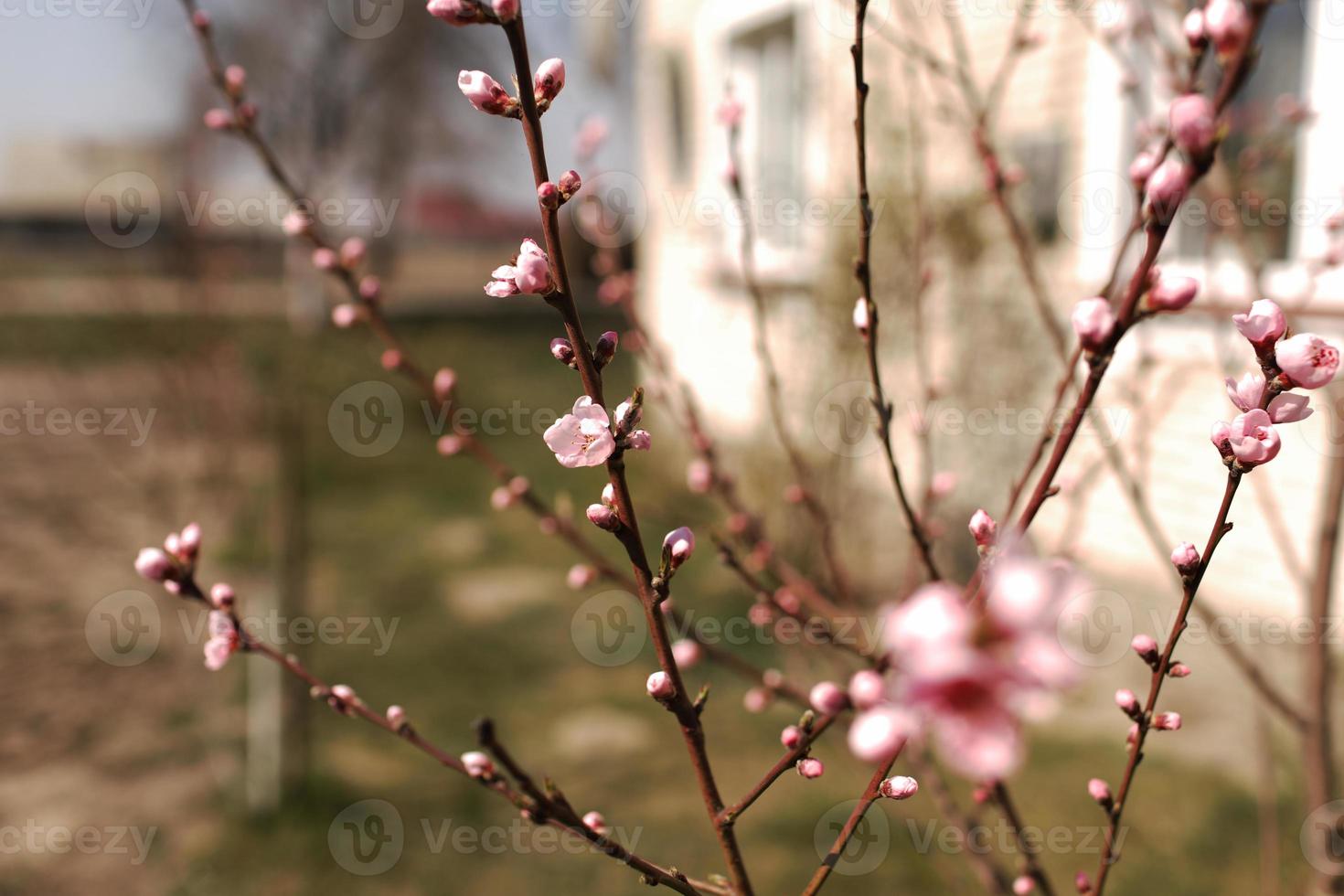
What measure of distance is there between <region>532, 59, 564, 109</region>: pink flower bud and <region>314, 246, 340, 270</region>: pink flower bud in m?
0.83

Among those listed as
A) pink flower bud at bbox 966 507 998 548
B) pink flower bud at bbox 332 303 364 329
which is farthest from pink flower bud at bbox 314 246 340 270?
pink flower bud at bbox 966 507 998 548

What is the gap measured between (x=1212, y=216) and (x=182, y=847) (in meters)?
4.08

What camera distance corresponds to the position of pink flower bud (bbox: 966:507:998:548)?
0.82 m

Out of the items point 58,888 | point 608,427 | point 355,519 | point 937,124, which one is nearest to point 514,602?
point 355,519

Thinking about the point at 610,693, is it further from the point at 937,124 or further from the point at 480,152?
the point at 480,152

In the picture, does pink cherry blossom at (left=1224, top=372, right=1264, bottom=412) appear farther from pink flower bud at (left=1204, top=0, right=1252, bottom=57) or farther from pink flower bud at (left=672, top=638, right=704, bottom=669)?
pink flower bud at (left=672, top=638, right=704, bottom=669)

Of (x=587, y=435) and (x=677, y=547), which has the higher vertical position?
(x=587, y=435)

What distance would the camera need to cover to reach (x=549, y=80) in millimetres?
807

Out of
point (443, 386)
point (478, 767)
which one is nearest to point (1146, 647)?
point (478, 767)

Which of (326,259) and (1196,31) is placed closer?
(1196,31)

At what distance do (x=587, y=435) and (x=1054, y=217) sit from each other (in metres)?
4.35

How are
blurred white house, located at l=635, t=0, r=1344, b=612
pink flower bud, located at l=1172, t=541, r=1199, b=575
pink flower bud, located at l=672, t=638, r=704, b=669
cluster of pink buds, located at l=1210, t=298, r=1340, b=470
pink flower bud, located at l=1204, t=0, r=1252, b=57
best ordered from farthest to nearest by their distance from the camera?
1. blurred white house, located at l=635, t=0, r=1344, b=612
2. pink flower bud, located at l=672, t=638, r=704, b=669
3. pink flower bud, located at l=1172, t=541, r=1199, b=575
4. cluster of pink buds, located at l=1210, t=298, r=1340, b=470
5. pink flower bud, located at l=1204, t=0, r=1252, b=57

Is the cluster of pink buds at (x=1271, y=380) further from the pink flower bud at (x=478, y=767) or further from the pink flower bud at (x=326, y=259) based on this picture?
the pink flower bud at (x=326, y=259)

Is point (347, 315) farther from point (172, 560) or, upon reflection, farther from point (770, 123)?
point (770, 123)
